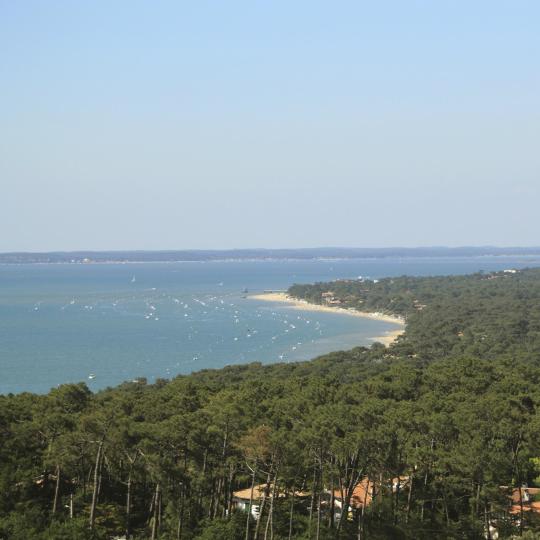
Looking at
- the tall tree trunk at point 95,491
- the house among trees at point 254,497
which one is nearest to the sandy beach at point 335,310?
the house among trees at point 254,497

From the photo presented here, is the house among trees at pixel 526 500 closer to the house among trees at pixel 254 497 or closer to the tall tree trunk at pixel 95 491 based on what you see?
the house among trees at pixel 254 497

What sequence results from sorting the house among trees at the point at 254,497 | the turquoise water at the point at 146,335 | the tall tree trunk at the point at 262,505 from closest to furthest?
1. the tall tree trunk at the point at 262,505
2. the house among trees at the point at 254,497
3. the turquoise water at the point at 146,335

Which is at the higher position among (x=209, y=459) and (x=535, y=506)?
(x=209, y=459)

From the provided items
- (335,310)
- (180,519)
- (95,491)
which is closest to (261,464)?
(180,519)

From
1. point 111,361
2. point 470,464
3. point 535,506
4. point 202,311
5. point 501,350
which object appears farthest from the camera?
point 202,311

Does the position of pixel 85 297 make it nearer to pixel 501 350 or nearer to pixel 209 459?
pixel 501 350

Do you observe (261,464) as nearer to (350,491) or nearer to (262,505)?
(262,505)

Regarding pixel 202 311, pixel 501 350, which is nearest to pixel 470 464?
pixel 501 350

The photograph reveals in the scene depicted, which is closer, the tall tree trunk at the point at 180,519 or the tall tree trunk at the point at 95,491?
the tall tree trunk at the point at 180,519

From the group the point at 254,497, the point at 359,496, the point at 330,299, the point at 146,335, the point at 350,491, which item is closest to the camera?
the point at 350,491
